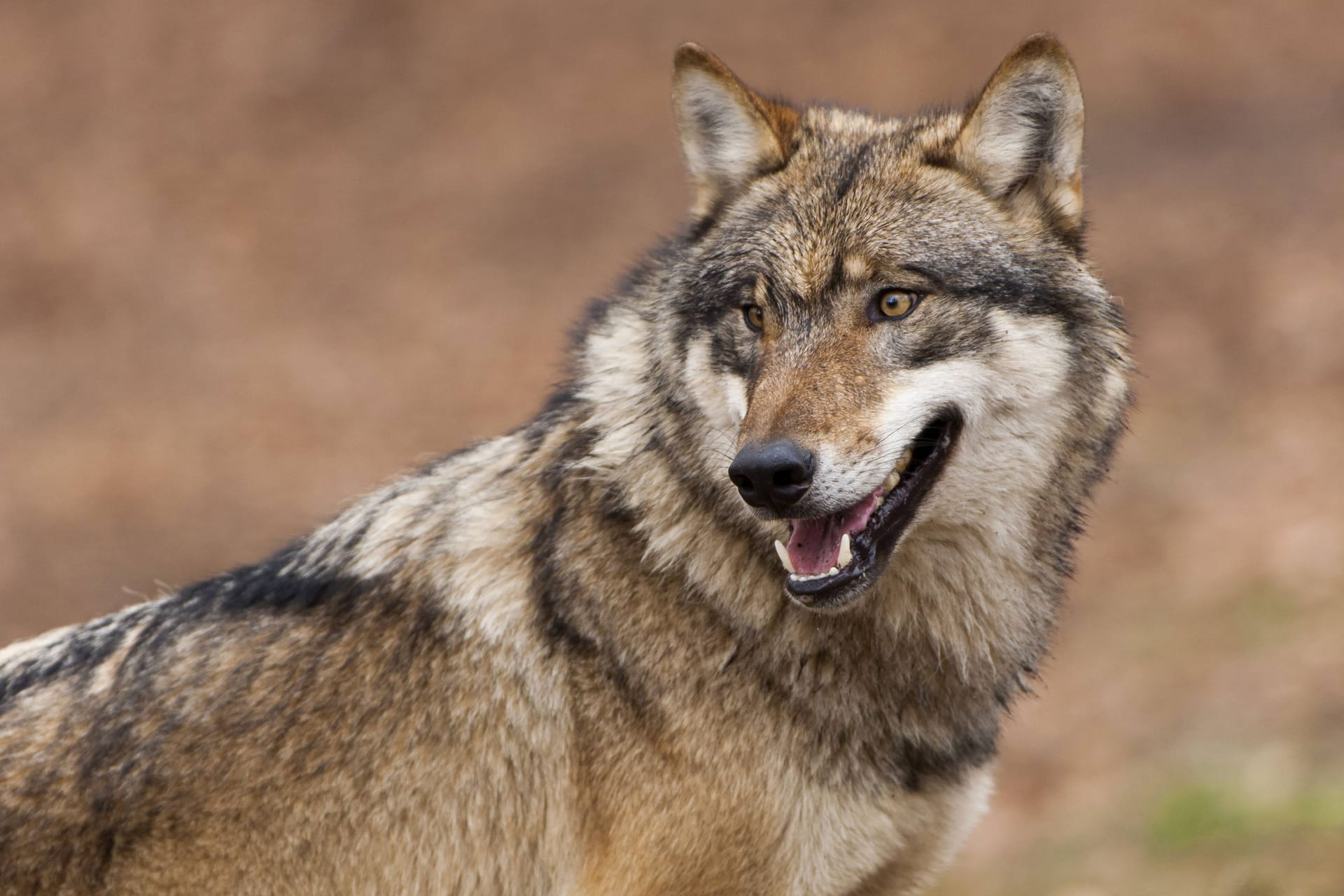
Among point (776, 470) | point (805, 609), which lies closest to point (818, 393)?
point (776, 470)

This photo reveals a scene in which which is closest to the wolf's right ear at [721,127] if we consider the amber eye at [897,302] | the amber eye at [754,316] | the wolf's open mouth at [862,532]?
the amber eye at [754,316]

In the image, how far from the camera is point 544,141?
17.7m

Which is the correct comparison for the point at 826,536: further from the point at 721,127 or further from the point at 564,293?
the point at 564,293

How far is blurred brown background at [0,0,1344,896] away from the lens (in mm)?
8328

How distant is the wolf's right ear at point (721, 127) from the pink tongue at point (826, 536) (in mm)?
1129

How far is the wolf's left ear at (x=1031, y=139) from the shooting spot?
3854 millimetres

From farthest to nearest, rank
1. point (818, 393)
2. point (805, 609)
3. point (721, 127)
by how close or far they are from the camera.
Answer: point (721, 127), point (805, 609), point (818, 393)

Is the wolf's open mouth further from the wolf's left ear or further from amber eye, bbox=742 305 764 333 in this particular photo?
the wolf's left ear

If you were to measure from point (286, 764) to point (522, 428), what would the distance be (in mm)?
1270

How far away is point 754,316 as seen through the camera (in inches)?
153

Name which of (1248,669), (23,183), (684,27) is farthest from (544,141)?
(1248,669)

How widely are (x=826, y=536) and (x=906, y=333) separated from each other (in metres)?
0.59

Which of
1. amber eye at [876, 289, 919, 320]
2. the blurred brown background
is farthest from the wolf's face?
the blurred brown background

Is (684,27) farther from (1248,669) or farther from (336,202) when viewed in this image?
(1248,669)
